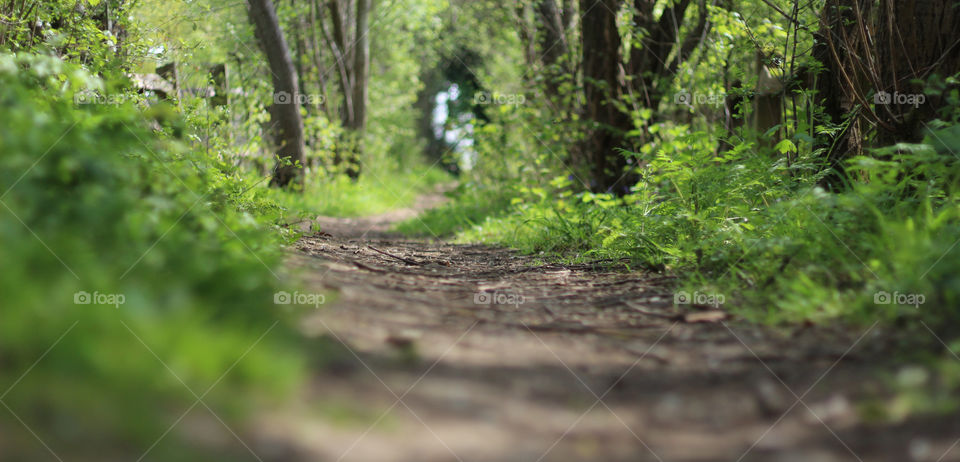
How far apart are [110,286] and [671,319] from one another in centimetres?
203

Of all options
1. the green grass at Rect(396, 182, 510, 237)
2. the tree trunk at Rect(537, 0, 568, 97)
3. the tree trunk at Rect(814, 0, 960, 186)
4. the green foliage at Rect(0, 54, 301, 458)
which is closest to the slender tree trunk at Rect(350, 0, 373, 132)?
the green grass at Rect(396, 182, 510, 237)

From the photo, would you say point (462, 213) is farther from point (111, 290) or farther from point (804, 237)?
point (111, 290)

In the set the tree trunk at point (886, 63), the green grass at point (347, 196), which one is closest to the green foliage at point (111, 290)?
the green grass at point (347, 196)

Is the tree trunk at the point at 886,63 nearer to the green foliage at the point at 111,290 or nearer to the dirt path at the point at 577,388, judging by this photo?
the dirt path at the point at 577,388

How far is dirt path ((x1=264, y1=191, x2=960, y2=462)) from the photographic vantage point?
1.43 m

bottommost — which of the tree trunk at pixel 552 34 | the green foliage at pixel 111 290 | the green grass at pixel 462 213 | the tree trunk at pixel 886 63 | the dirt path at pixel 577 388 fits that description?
the green grass at pixel 462 213

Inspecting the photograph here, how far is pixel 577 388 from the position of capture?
1.80 meters

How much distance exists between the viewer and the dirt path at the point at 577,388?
1.43m

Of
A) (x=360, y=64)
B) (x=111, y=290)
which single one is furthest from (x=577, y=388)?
(x=360, y=64)

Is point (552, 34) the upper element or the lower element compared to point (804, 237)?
upper

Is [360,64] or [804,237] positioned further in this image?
[360,64]

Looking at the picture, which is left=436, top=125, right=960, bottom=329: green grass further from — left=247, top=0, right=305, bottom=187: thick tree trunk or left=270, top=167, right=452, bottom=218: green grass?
left=247, top=0, right=305, bottom=187: thick tree trunk

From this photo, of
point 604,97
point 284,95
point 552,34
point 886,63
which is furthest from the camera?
point 552,34

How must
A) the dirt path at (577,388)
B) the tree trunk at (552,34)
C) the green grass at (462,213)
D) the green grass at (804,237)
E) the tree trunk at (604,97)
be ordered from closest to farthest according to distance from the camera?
the dirt path at (577,388) → the green grass at (804,237) → the tree trunk at (604,97) → the green grass at (462,213) → the tree trunk at (552,34)
